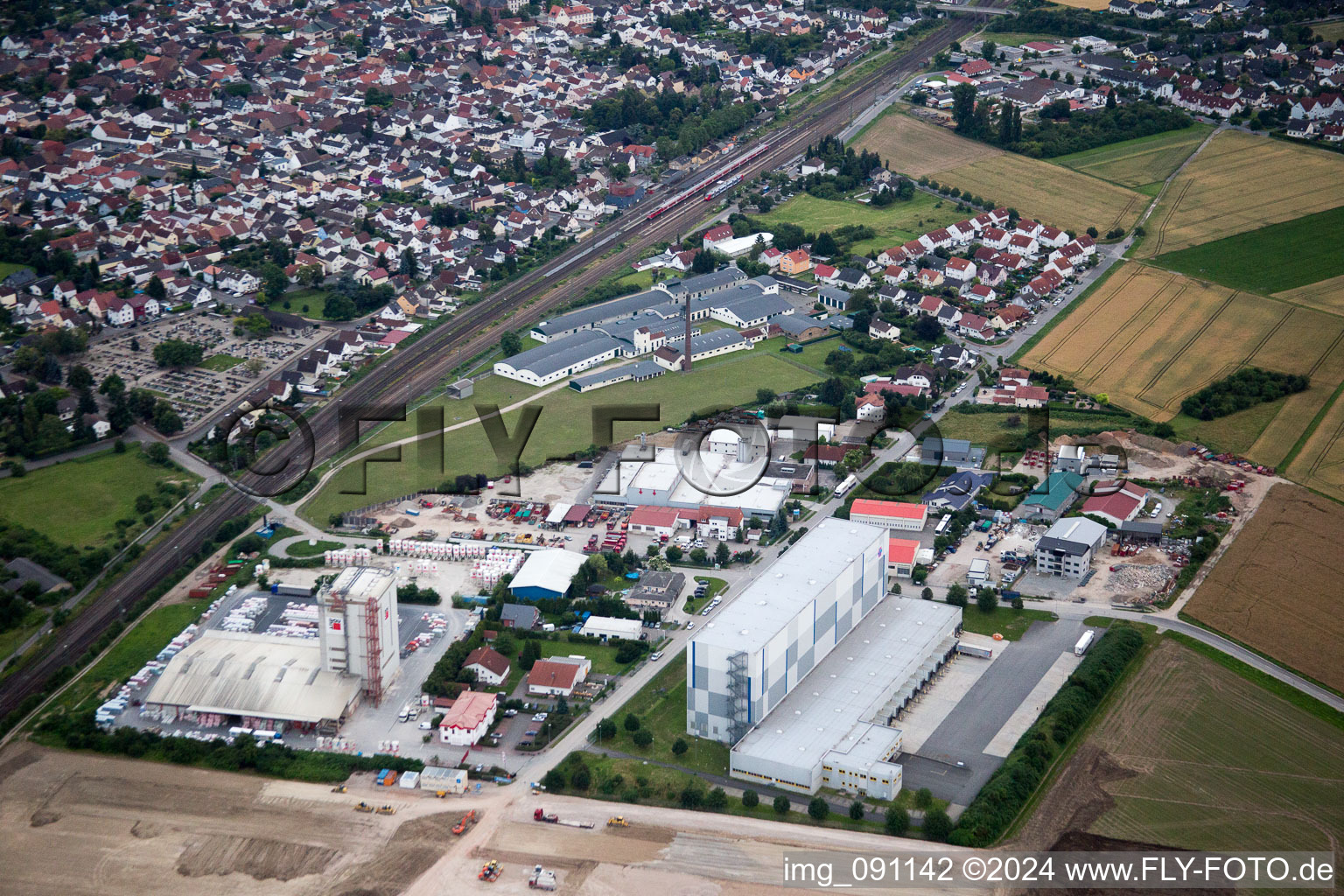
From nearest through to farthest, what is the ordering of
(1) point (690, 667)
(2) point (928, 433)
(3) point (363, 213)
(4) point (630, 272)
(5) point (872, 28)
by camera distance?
(1) point (690, 667)
(2) point (928, 433)
(4) point (630, 272)
(3) point (363, 213)
(5) point (872, 28)

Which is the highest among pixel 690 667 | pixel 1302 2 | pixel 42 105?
pixel 1302 2

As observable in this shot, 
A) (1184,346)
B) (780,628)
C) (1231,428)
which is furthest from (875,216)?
(780,628)

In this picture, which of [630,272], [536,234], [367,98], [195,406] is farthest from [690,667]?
[367,98]

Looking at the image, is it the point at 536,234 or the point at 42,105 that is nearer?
the point at 536,234

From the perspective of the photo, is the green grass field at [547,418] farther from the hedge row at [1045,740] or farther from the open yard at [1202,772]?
the open yard at [1202,772]

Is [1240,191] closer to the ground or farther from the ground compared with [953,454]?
farther from the ground

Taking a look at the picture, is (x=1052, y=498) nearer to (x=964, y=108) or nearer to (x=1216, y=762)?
(x=1216, y=762)

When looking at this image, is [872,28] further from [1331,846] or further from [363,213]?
[1331,846]
